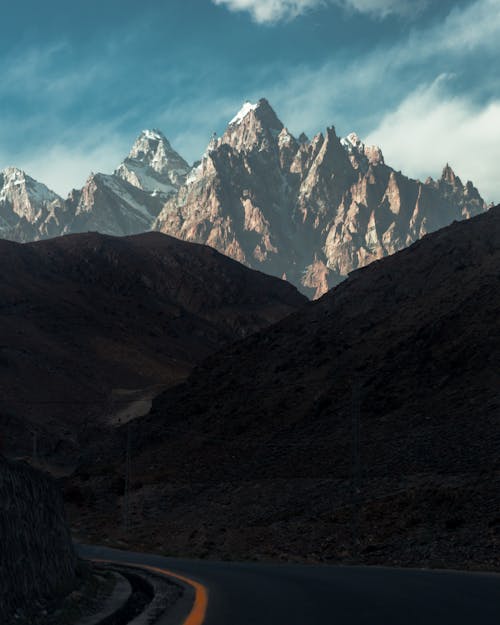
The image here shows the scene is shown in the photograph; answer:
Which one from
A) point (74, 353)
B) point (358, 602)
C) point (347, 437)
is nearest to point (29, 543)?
point (358, 602)

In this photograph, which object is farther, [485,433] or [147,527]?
[147,527]

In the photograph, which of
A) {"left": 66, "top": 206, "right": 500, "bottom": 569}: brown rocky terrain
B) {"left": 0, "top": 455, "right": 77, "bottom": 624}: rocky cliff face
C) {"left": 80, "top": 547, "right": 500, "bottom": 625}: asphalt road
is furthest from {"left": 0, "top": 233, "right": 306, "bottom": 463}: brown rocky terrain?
{"left": 0, "top": 455, "right": 77, "bottom": 624}: rocky cliff face

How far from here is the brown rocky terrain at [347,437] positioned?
4378 centimetres

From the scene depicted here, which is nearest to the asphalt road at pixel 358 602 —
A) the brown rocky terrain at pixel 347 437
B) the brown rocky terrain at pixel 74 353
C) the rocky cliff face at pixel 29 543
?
the rocky cliff face at pixel 29 543

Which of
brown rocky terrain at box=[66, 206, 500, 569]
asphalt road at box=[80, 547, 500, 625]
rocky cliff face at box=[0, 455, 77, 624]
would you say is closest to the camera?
rocky cliff face at box=[0, 455, 77, 624]

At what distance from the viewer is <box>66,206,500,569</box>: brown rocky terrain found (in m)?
43.8

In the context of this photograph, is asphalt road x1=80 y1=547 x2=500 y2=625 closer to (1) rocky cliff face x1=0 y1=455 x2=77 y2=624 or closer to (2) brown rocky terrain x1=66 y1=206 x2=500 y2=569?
(1) rocky cliff face x1=0 y1=455 x2=77 y2=624

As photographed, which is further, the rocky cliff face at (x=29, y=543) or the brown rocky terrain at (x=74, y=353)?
the brown rocky terrain at (x=74, y=353)

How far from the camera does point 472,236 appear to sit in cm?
9731

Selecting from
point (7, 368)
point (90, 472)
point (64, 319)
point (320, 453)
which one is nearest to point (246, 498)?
point (320, 453)

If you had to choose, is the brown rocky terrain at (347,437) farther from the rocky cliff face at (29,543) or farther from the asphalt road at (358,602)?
the rocky cliff face at (29,543)

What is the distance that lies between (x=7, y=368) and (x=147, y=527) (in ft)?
253

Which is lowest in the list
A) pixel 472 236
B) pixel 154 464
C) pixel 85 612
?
pixel 85 612

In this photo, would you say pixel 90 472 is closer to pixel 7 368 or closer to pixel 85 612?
pixel 7 368
